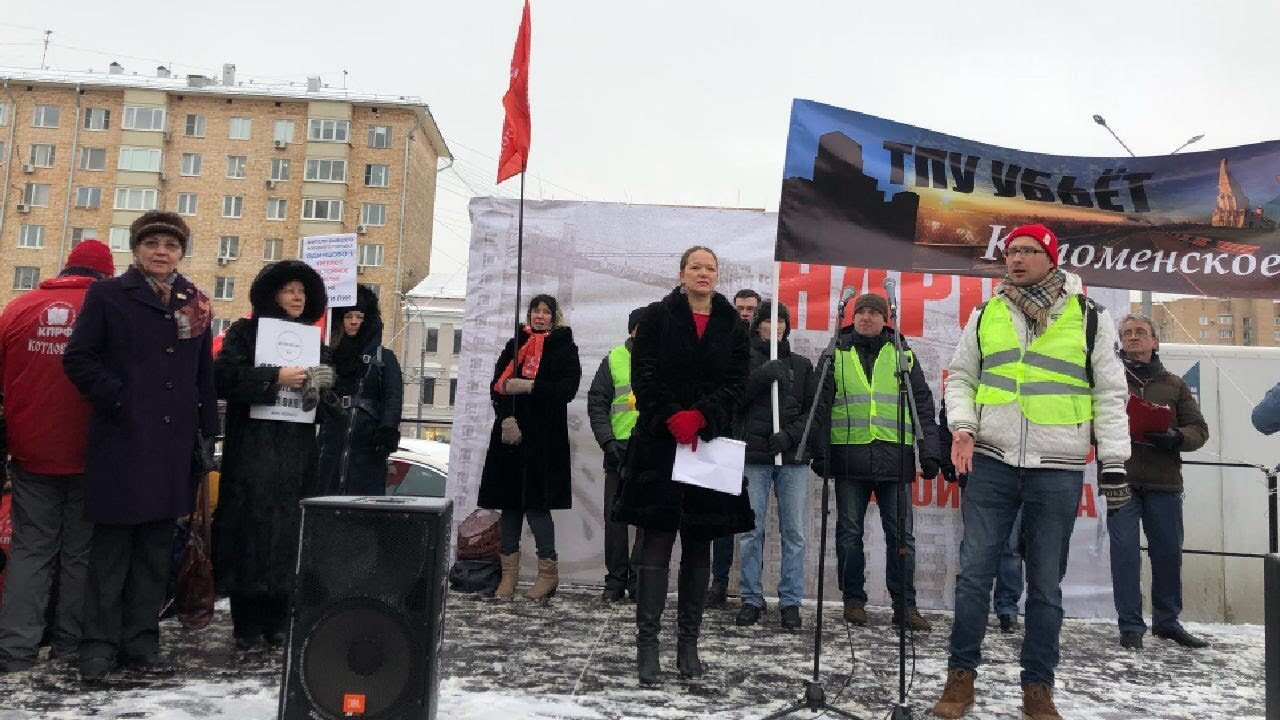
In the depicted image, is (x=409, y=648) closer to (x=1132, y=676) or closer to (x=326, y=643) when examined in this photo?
(x=326, y=643)

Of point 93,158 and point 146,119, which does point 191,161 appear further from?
point 93,158

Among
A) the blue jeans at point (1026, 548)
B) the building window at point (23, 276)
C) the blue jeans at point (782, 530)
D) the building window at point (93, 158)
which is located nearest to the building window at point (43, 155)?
the building window at point (93, 158)

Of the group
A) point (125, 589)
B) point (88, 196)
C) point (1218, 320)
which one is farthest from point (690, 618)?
point (1218, 320)

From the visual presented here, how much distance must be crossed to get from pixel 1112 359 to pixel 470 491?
15.1 ft

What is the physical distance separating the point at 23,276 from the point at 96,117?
10176 millimetres

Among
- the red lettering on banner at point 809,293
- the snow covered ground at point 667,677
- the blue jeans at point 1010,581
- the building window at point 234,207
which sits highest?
the building window at point 234,207

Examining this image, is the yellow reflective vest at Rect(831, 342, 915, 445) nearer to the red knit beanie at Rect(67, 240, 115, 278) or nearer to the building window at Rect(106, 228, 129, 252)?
the red knit beanie at Rect(67, 240, 115, 278)

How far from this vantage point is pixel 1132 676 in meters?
4.66

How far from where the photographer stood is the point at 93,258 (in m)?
4.52

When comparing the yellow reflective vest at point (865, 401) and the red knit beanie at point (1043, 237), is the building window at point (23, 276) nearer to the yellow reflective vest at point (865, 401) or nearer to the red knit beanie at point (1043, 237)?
the yellow reflective vest at point (865, 401)

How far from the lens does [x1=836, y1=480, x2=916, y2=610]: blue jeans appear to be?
5.81 metres

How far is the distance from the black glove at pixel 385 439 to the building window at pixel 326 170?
49.7m

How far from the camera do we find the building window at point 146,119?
5291cm

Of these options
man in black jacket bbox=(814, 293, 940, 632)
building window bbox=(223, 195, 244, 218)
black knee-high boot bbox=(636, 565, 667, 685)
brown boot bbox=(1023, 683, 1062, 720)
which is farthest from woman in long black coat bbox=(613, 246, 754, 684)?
building window bbox=(223, 195, 244, 218)
